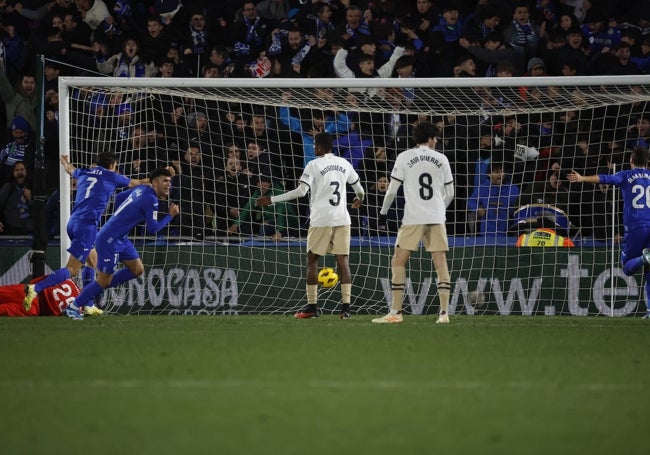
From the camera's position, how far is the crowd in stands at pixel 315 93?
1584 centimetres

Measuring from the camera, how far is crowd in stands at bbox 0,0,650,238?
1584 centimetres

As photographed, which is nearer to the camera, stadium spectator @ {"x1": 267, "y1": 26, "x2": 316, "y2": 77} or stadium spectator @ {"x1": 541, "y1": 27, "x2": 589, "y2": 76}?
stadium spectator @ {"x1": 541, "y1": 27, "x2": 589, "y2": 76}

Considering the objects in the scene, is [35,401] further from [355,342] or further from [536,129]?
[536,129]

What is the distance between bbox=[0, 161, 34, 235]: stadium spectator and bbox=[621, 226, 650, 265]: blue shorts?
8.25 metres

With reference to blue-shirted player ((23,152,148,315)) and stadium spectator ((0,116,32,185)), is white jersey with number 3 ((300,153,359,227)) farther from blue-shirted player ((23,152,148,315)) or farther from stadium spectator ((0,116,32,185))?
stadium spectator ((0,116,32,185))

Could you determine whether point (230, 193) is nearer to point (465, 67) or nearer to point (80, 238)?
point (80, 238)

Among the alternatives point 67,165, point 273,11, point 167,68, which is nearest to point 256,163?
point 167,68

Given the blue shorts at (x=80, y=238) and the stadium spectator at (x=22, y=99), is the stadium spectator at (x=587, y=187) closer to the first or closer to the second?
the blue shorts at (x=80, y=238)

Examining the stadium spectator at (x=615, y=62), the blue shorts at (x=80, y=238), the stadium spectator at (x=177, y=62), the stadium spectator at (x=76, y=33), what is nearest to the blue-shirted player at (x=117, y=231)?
the blue shorts at (x=80, y=238)

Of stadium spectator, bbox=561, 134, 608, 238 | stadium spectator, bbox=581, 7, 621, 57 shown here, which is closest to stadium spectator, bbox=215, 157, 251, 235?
stadium spectator, bbox=561, 134, 608, 238

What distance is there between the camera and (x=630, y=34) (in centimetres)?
1744

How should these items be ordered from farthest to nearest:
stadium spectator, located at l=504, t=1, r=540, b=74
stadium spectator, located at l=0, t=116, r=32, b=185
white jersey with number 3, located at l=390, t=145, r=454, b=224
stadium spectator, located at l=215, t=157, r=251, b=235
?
stadium spectator, located at l=504, t=1, r=540, b=74
stadium spectator, located at l=0, t=116, r=32, b=185
stadium spectator, located at l=215, t=157, r=251, b=235
white jersey with number 3, located at l=390, t=145, r=454, b=224

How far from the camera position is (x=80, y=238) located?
13133 mm

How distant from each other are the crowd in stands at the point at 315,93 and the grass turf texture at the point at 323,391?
505cm
